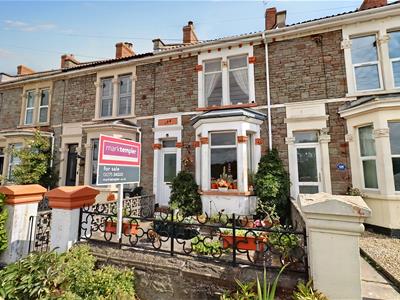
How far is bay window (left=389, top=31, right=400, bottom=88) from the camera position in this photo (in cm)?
709

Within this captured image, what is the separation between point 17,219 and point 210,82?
754cm

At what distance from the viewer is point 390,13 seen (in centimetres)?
704

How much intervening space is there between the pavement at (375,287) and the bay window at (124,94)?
386 inches

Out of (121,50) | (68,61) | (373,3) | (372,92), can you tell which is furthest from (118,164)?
(68,61)

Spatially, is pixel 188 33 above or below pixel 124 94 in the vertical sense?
above

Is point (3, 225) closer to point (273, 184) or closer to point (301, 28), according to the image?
point (273, 184)

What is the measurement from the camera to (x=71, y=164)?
10.9 meters

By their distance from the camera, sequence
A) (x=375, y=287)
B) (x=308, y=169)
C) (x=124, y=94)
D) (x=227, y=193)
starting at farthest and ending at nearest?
(x=124, y=94)
(x=308, y=169)
(x=227, y=193)
(x=375, y=287)

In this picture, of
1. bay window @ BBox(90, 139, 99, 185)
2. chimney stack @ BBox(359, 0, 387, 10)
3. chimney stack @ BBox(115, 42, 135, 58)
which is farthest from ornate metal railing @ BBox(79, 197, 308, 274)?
chimney stack @ BBox(115, 42, 135, 58)

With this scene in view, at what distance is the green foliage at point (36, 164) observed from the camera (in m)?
9.67

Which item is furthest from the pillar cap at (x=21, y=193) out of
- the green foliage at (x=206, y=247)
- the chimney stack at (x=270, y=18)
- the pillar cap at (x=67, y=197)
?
the chimney stack at (x=270, y=18)

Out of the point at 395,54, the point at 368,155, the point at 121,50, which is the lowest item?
the point at 368,155

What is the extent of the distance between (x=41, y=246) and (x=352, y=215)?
19.3ft

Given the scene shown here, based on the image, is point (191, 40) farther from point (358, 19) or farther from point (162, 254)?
point (162, 254)
